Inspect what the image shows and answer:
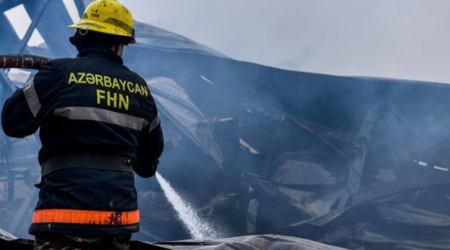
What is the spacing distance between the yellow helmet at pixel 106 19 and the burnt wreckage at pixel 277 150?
3.82 m

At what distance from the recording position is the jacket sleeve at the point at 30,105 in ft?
5.38

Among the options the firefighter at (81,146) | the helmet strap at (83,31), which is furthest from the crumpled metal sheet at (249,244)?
the helmet strap at (83,31)

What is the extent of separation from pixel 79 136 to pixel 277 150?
5470mm

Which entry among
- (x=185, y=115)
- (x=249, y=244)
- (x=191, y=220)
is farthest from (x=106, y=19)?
(x=185, y=115)

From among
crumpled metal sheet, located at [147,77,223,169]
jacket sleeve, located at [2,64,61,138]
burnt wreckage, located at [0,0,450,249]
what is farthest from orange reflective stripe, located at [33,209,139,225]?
crumpled metal sheet, located at [147,77,223,169]

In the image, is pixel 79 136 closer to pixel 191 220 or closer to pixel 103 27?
pixel 103 27

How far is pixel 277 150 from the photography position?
7.00 metres

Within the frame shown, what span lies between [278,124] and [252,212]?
5.30ft

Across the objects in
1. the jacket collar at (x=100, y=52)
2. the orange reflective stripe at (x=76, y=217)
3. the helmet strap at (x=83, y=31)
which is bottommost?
the orange reflective stripe at (x=76, y=217)

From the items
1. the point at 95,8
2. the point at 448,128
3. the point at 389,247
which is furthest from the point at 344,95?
the point at 95,8

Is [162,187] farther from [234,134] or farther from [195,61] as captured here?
[195,61]

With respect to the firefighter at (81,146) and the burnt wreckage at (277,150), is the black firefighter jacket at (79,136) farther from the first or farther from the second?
the burnt wreckage at (277,150)

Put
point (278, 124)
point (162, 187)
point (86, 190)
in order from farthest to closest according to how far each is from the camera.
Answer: point (278, 124)
point (162, 187)
point (86, 190)

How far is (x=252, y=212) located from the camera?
5977 mm
